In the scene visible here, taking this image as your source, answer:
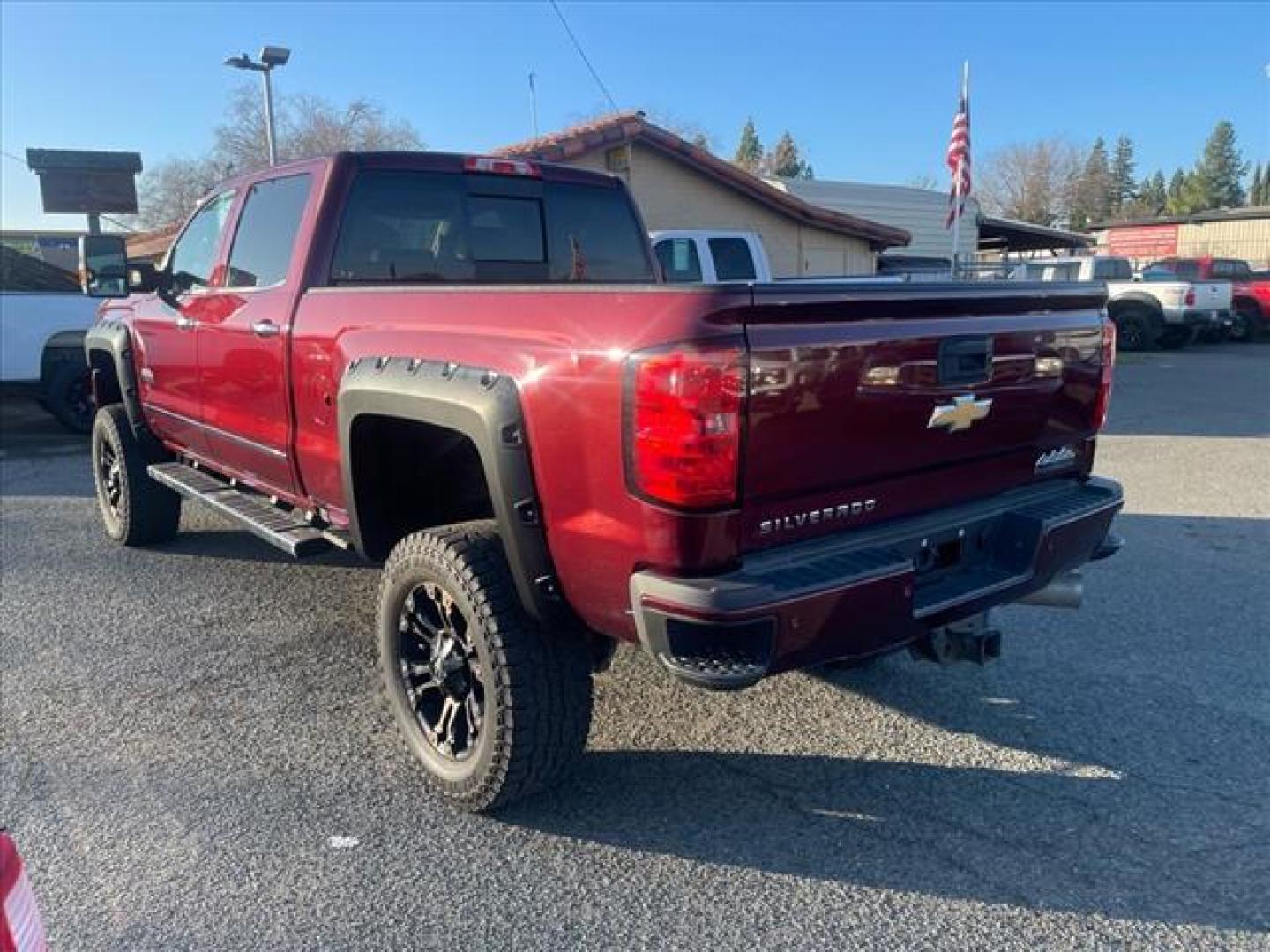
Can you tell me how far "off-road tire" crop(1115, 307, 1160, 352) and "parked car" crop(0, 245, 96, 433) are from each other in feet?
61.5

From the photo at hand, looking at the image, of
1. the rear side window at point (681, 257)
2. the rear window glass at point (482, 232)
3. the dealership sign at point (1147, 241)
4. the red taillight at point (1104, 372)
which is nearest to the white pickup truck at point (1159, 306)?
the rear side window at point (681, 257)

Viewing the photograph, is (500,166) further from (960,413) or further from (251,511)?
(960,413)

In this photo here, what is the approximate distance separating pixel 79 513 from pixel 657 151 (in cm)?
1032

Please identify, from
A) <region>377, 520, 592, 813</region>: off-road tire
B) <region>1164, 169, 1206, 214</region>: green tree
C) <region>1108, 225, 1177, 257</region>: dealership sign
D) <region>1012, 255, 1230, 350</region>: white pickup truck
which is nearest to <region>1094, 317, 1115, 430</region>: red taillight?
<region>377, 520, 592, 813</region>: off-road tire

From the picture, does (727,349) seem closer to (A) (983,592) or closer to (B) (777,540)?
(B) (777,540)

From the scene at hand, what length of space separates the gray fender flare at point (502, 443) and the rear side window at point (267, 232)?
1453 mm

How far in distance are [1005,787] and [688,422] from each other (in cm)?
182

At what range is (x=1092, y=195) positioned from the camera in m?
78.7

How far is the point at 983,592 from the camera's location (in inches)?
112

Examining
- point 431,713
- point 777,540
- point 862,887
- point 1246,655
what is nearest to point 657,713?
point 431,713

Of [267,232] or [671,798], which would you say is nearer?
[671,798]

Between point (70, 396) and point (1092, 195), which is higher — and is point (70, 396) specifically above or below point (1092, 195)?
below

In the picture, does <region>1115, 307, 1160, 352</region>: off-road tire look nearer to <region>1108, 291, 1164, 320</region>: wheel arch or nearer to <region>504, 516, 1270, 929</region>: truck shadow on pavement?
<region>1108, 291, 1164, 320</region>: wheel arch

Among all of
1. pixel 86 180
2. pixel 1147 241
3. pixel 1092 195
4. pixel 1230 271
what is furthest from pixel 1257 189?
pixel 86 180
